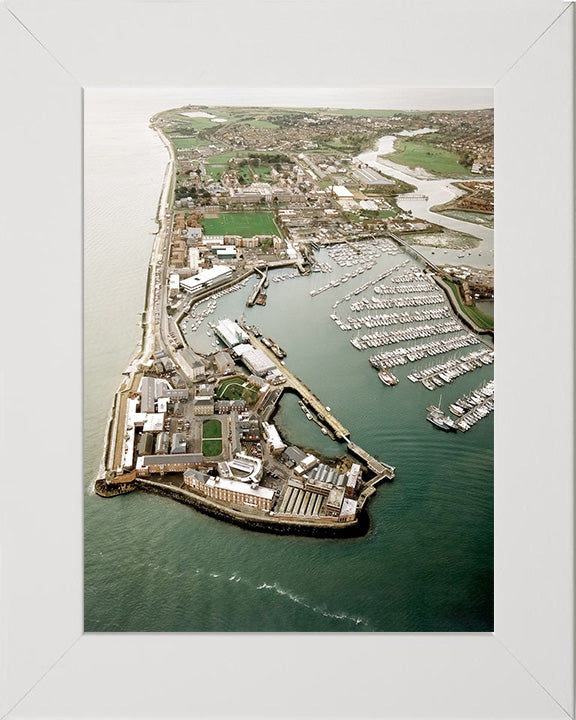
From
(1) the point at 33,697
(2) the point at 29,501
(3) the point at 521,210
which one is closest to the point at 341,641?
(1) the point at 33,697

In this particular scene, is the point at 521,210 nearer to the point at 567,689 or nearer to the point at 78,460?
the point at 567,689

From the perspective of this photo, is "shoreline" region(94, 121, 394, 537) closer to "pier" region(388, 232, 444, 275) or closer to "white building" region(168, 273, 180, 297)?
"white building" region(168, 273, 180, 297)

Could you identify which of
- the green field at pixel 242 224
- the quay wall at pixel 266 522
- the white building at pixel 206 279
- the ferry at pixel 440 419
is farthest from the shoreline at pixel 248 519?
the green field at pixel 242 224

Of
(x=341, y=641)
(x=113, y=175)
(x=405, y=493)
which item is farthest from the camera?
(x=113, y=175)

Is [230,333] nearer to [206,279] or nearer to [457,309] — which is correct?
[206,279]

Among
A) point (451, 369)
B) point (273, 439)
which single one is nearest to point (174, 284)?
point (273, 439)
